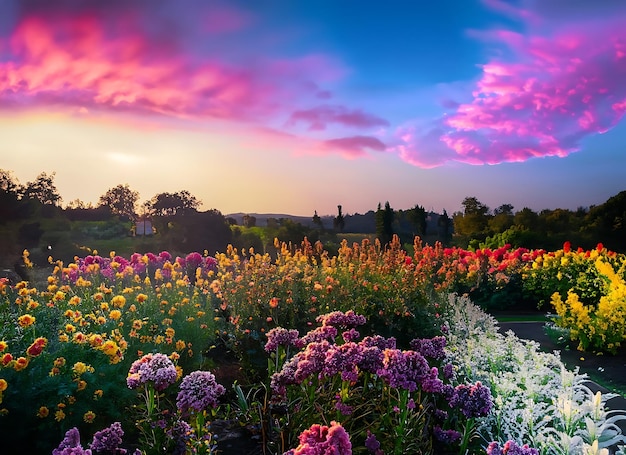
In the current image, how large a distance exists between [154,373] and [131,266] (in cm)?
644

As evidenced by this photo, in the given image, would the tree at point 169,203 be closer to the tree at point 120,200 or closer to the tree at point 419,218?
the tree at point 120,200

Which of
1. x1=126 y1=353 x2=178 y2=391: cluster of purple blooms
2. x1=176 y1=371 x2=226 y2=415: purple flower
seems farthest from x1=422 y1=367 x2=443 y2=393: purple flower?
x1=126 y1=353 x2=178 y2=391: cluster of purple blooms

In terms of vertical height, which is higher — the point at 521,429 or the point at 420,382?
the point at 420,382

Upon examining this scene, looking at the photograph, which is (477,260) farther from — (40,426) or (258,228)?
(258,228)

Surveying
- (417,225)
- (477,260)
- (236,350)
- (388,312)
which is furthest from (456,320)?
(417,225)

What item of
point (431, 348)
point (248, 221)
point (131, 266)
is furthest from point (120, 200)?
point (431, 348)

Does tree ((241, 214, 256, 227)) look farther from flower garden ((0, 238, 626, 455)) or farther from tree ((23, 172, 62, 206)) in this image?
flower garden ((0, 238, 626, 455))

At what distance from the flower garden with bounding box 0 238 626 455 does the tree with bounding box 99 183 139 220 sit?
1141 inches

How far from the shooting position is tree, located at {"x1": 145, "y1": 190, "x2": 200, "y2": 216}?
29.0 meters

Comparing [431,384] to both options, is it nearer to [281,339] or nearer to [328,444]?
[281,339]

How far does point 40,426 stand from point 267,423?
1.55 meters

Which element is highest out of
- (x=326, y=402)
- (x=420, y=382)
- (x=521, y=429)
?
(x=420, y=382)

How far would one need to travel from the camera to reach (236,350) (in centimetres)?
630

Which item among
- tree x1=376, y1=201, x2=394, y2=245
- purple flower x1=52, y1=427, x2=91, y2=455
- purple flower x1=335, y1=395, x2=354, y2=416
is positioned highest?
tree x1=376, y1=201, x2=394, y2=245
